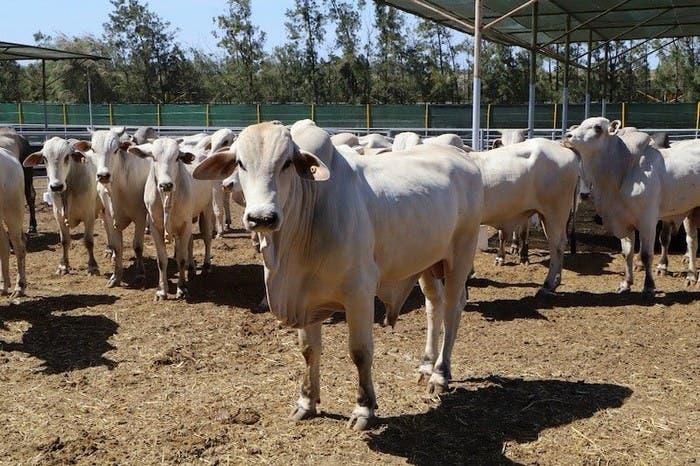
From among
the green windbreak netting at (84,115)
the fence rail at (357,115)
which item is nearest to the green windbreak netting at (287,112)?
the fence rail at (357,115)

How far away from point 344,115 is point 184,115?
700 centimetres

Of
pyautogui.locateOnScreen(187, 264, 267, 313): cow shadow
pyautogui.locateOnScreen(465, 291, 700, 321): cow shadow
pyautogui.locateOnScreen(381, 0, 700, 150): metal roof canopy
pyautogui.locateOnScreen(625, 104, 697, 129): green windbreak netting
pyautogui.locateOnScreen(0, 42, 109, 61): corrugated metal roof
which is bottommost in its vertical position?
pyautogui.locateOnScreen(465, 291, 700, 321): cow shadow

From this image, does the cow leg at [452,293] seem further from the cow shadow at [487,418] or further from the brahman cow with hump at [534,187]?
the brahman cow with hump at [534,187]

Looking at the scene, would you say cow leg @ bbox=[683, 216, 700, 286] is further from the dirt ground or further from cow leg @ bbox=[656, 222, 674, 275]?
the dirt ground

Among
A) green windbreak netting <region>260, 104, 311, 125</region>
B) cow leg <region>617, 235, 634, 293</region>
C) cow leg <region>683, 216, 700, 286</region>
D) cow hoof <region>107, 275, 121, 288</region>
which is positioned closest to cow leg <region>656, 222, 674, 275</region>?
cow leg <region>683, 216, 700, 286</region>

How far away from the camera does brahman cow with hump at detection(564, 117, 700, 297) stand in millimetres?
8648

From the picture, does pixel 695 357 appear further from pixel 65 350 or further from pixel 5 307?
pixel 5 307

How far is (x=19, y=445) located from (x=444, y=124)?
70.0 feet

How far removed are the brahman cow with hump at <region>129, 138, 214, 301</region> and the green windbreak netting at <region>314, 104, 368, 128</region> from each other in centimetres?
1710

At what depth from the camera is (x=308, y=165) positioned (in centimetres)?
398

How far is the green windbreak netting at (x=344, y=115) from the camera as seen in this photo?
25.7 metres

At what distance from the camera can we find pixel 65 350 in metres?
6.49

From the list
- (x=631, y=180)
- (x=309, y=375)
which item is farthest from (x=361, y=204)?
(x=631, y=180)

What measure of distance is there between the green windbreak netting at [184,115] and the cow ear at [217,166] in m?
24.5
